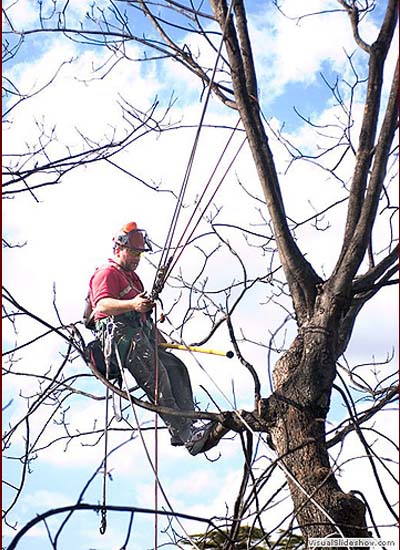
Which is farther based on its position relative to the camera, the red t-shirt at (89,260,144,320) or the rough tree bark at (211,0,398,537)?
the red t-shirt at (89,260,144,320)

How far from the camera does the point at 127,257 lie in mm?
4301

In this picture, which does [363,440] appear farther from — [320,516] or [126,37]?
[126,37]

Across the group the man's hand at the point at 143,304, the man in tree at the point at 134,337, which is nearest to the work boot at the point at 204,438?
the man in tree at the point at 134,337

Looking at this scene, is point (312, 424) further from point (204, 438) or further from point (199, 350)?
point (204, 438)

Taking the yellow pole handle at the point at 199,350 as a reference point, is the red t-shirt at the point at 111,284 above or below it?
above

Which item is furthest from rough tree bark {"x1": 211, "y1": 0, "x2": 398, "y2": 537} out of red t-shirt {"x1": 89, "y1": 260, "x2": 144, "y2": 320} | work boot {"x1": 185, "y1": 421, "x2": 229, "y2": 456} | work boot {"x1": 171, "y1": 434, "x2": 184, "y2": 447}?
red t-shirt {"x1": 89, "y1": 260, "x2": 144, "y2": 320}

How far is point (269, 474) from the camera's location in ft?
9.68

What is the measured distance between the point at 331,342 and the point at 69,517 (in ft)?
4.88

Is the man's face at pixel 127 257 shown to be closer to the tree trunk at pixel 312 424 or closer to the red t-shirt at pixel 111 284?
the red t-shirt at pixel 111 284

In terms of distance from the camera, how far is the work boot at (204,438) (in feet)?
12.2

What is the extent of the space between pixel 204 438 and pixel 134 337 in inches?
23.5

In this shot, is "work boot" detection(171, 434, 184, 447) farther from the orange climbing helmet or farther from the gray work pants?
the orange climbing helmet

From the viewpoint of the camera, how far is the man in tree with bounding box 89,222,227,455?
3943 millimetres

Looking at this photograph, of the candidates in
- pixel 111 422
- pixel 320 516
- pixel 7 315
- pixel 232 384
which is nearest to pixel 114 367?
pixel 111 422
